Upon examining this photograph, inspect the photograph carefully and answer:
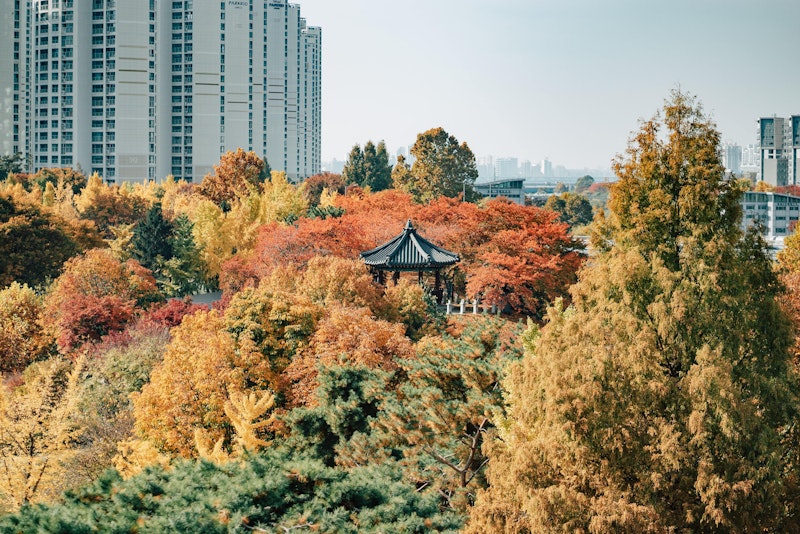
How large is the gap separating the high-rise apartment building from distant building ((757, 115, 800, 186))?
8640 cm

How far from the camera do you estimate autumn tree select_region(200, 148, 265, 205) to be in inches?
2312

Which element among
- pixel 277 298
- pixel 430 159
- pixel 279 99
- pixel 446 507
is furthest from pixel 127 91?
pixel 446 507

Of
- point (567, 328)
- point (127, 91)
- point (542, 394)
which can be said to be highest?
point (127, 91)

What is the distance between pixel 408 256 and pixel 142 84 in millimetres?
71279

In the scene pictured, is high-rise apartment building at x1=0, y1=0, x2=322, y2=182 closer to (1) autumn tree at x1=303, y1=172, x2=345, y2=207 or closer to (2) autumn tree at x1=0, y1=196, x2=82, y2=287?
(1) autumn tree at x1=303, y1=172, x2=345, y2=207

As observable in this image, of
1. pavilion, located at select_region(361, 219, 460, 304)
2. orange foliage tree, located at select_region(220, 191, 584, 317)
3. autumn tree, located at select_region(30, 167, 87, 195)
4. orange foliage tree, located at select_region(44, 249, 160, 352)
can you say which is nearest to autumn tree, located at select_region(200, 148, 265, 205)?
orange foliage tree, located at select_region(220, 191, 584, 317)

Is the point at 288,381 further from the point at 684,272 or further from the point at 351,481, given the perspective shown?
the point at 684,272

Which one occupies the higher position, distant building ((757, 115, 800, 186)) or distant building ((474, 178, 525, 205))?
distant building ((757, 115, 800, 186))

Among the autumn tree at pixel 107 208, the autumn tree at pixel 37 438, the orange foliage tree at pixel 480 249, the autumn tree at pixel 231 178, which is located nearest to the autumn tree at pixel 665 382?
the autumn tree at pixel 37 438

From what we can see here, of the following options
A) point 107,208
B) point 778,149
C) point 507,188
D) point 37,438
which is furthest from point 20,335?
point 778,149

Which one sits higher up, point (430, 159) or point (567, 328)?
point (430, 159)

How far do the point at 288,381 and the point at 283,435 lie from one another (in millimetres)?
2167

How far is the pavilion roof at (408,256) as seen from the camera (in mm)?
31500

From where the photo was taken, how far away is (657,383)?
11.9 metres
